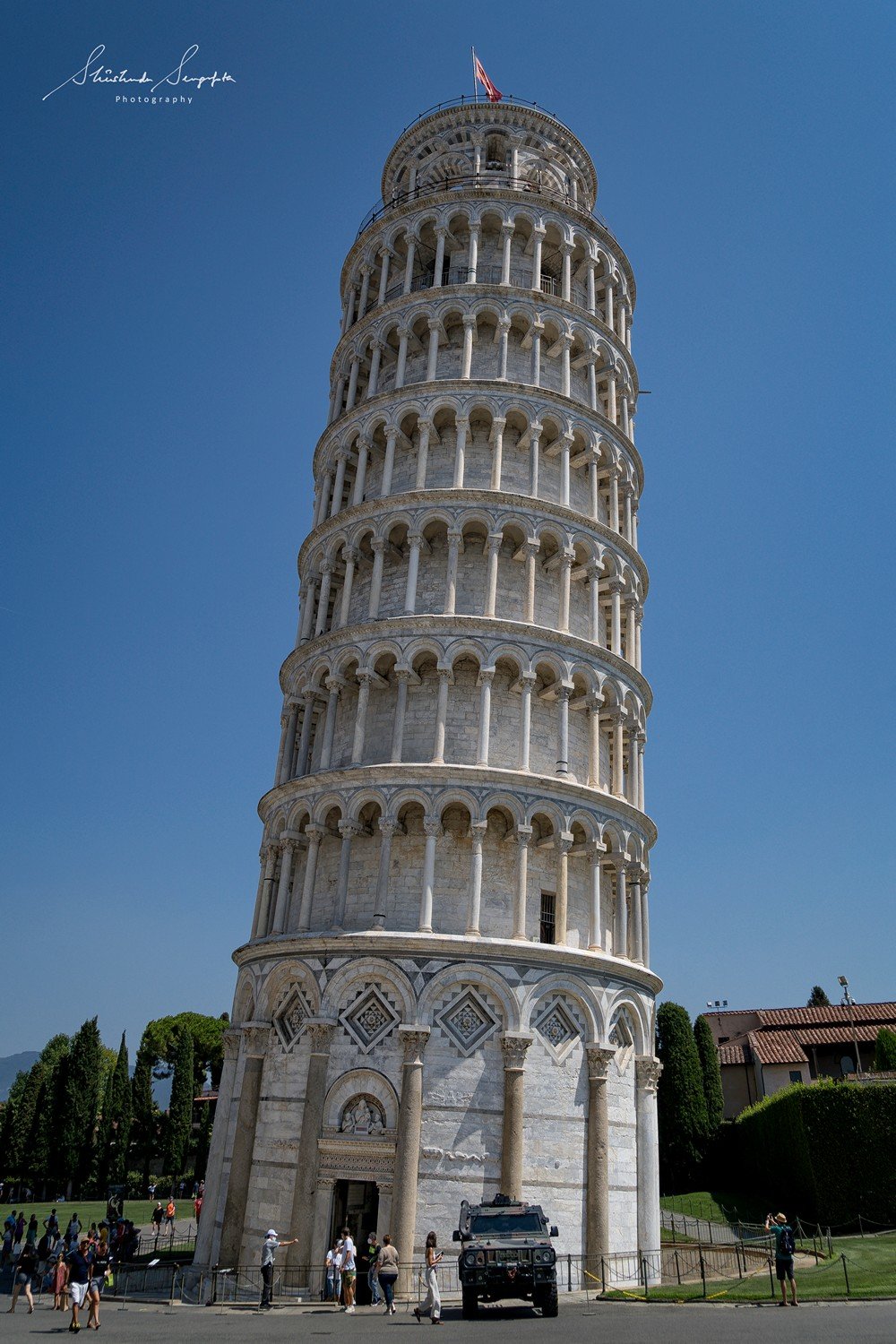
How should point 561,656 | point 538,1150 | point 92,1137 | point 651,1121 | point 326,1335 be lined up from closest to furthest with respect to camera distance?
point 326,1335 → point 538,1150 → point 651,1121 → point 561,656 → point 92,1137

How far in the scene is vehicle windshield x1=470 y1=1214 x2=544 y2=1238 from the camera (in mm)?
19359

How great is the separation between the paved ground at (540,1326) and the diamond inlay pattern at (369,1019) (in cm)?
598

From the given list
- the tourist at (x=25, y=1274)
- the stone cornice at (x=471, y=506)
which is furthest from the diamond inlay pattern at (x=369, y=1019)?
the stone cornice at (x=471, y=506)

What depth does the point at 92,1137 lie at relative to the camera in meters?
70.3

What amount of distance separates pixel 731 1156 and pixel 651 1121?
31.8 m

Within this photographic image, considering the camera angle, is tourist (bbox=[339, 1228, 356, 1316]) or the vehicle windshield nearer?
the vehicle windshield

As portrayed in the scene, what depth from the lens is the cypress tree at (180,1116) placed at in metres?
66.1

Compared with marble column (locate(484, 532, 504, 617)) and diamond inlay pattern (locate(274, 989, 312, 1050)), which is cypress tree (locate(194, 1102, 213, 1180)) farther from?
marble column (locate(484, 532, 504, 617))

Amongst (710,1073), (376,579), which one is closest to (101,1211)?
(710,1073)

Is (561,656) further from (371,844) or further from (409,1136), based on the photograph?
(409,1136)

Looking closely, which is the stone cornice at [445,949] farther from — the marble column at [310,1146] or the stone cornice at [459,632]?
the stone cornice at [459,632]

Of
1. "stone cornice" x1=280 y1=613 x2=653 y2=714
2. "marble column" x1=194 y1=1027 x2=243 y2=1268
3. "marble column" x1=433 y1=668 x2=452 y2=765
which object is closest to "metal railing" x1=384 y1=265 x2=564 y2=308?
"stone cornice" x1=280 y1=613 x2=653 y2=714

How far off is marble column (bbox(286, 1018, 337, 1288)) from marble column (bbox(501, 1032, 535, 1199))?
4.57 metres

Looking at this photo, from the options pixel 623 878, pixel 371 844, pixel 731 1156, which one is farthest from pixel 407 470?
pixel 731 1156
